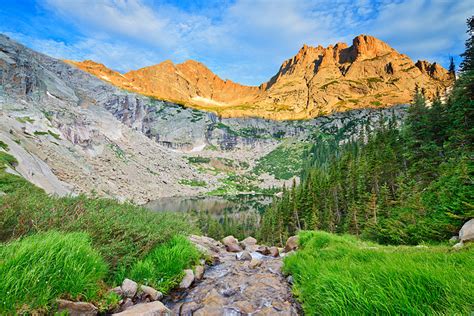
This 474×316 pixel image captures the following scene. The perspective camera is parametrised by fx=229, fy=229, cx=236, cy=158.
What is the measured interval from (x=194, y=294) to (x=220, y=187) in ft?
606

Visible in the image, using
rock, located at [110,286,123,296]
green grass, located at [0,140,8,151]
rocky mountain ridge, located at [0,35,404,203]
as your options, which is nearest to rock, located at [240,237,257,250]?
rock, located at [110,286,123,296]

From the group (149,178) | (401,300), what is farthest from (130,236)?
(149,178)

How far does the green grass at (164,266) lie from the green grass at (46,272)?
5.28 feet

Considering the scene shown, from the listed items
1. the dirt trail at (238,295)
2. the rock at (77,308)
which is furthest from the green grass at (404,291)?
the rock at (77,308)

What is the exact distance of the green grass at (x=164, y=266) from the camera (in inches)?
302

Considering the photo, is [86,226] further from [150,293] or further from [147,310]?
[147,310]

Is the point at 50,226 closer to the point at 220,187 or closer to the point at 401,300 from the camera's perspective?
the point at 401,300

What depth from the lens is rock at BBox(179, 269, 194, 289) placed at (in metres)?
8.50

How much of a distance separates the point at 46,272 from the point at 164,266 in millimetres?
4260

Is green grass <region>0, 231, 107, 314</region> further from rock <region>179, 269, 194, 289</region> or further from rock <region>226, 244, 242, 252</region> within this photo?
rock <region>226, 244, 242, 252</region>

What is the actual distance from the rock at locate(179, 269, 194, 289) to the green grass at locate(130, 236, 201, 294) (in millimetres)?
171

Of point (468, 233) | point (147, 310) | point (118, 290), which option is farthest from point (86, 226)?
point (468, 233)

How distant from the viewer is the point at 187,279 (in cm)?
880

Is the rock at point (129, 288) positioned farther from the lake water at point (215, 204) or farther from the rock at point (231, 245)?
the lake water at point (215, 204)
